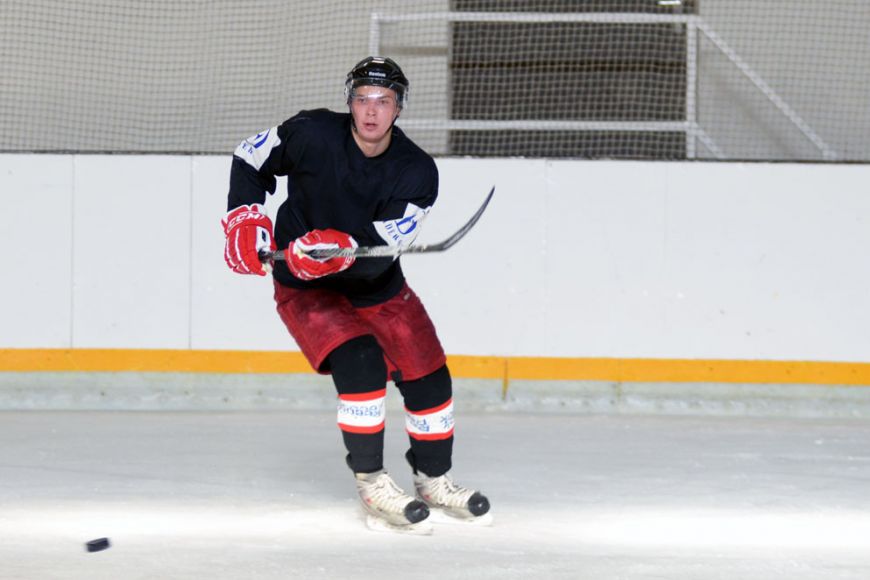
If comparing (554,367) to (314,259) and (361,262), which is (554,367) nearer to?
(361,262)

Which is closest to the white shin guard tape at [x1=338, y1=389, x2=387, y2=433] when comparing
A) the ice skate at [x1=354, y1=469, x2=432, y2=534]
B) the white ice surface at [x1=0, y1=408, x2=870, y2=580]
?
the ice skate at [x1=354, y1=469, x2=432, y2=534]

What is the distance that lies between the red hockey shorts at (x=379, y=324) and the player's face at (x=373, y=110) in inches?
16.7

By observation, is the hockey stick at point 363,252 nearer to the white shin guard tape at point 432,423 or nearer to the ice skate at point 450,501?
the white shin guard tape at point 432,423

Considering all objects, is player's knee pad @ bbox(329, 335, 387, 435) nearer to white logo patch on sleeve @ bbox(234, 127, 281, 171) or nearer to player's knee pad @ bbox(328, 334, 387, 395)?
player's knee pad @ bbox(328, 334, 387, 395)

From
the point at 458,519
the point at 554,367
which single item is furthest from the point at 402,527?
the point at 554,367

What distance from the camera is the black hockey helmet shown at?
3.12 m

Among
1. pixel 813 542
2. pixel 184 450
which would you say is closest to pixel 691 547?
pixel 813 542

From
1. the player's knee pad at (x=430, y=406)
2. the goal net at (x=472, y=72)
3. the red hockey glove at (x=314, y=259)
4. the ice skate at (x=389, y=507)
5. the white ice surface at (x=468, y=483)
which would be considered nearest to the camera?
the white ice surface at (x=468, y=483)

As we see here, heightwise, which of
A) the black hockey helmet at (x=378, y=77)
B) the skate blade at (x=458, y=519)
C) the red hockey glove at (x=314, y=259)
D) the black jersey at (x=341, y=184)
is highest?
the black hockey helmet at (x=378, y=77)

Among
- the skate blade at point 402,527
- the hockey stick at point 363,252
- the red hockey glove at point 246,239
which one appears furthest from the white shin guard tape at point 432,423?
the red hockey glove at point 246,239

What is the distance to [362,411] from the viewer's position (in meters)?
3.17

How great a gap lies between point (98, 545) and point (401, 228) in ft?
3.26

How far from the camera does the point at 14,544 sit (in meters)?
2.93

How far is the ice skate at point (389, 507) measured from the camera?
3.11 meters
